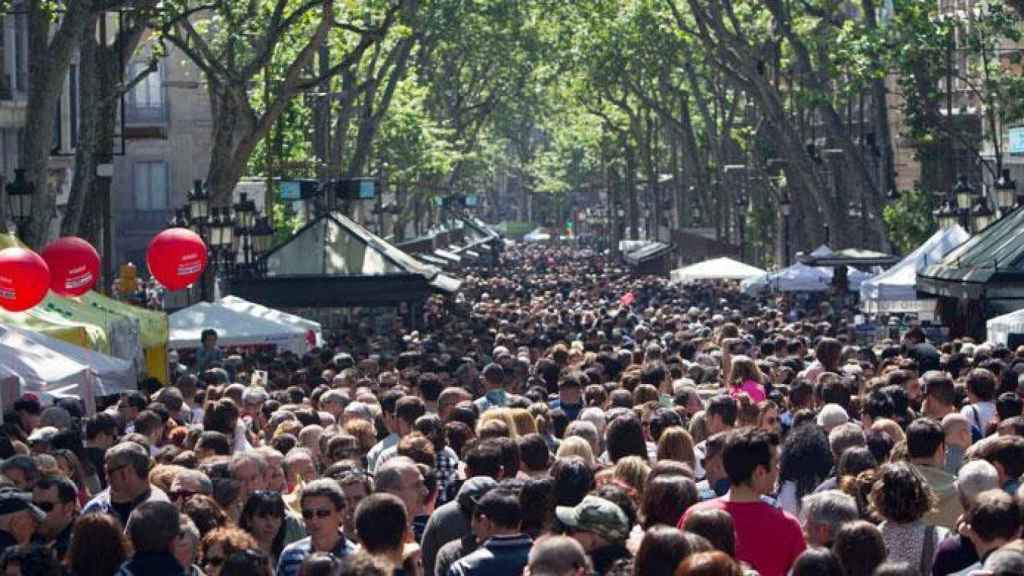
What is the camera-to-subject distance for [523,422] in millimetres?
12828

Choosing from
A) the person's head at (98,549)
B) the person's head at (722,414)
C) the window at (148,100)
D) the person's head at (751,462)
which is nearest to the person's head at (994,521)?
the person's head at (751,462)

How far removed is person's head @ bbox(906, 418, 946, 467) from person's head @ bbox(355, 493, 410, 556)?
2.99 metres

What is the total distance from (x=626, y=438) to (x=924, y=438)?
1.76m

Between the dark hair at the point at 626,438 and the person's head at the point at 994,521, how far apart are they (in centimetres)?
346

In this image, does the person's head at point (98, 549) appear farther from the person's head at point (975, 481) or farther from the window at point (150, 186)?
the window at point (150, 186)

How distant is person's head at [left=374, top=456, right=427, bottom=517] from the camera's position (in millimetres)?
10234

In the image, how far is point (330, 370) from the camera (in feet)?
68.3

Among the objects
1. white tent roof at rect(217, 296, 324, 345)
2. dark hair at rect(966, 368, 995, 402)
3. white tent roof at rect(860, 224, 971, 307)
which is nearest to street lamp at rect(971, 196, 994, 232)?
white tent roof at rect(860, 224, 971, 307)

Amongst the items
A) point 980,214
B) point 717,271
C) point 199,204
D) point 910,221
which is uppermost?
point 199,204

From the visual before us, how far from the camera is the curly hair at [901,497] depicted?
9.12 m

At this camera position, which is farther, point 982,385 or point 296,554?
point 982,385

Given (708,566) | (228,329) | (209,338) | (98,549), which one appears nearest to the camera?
(708,566)

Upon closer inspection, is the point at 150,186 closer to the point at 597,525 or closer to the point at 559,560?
the point at 597,525

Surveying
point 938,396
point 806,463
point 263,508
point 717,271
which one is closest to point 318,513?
point 263,508
